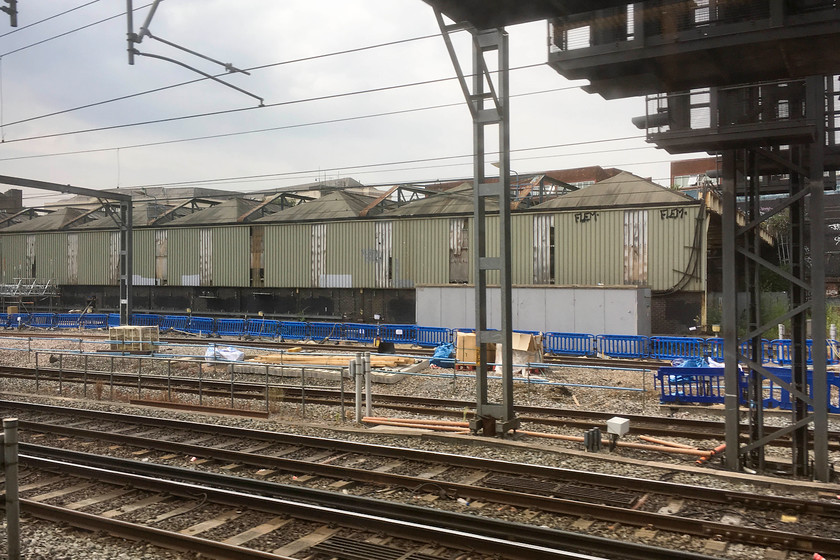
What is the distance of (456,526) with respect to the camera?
7020mm

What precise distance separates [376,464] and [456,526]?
9.38 feet

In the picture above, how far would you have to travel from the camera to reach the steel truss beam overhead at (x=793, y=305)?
27.6 feet

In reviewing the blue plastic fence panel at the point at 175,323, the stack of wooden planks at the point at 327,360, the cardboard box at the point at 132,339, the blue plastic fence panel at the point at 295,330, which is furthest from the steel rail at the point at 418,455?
the blue plastic fence panel at the point at 175,323

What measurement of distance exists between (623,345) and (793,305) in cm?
1600

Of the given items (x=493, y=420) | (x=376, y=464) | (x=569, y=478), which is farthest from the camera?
(x=493, y=420)

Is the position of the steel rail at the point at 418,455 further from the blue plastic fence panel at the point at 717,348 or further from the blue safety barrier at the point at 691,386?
the blue plastic fence panel at the point at 717,348

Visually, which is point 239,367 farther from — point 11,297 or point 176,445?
point 11,297

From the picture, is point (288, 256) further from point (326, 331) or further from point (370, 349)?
point (370, 349)

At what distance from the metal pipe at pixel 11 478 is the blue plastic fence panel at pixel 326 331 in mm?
24545

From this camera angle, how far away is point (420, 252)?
35.2 meters

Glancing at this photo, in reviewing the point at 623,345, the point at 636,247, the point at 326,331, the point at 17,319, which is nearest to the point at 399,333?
the point at 326,331

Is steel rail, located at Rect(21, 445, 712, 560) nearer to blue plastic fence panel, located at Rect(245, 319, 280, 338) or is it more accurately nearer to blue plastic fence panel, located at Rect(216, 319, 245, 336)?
blue plastic fence panel, located at Rect(245, 319, 280, 338)

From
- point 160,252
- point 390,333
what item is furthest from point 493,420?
point 160,252

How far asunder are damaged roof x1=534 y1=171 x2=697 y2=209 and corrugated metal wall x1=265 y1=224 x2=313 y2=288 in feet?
46.0
